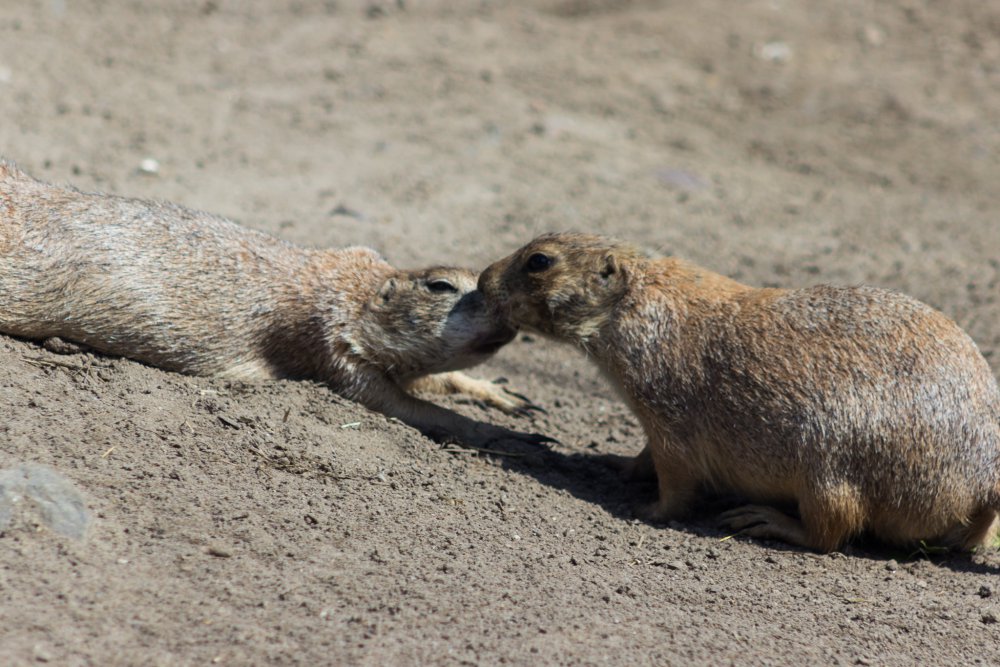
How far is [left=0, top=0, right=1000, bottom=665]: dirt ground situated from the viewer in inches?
189

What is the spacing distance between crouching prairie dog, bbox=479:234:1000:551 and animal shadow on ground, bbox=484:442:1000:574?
0.10m

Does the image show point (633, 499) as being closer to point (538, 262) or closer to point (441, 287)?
point (538, 262)

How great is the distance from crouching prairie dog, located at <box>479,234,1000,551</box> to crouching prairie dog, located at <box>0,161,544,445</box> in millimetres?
821

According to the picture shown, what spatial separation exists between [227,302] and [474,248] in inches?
121

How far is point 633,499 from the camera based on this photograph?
6730mm

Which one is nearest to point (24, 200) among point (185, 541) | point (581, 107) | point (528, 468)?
point (185, 541)

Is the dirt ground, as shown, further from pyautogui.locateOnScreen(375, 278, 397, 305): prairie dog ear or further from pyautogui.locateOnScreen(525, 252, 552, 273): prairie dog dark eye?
pyautogui.locateOnScreen(525, 252, 552, 273): prairie dog dark eye

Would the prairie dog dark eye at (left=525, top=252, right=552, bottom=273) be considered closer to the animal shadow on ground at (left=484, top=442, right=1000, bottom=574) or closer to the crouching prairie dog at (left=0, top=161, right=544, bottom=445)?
the crouching prairie dog at (left=0, top=161, right=544, bottom=445)

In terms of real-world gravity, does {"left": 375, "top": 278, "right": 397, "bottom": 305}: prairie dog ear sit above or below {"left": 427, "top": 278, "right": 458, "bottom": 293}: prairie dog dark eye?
below

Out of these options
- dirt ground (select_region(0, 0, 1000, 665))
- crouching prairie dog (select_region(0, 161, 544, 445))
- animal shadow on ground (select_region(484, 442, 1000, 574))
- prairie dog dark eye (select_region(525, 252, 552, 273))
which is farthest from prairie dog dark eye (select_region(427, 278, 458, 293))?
animal shadow on ground (select_region(484, 442, 1000, 574))

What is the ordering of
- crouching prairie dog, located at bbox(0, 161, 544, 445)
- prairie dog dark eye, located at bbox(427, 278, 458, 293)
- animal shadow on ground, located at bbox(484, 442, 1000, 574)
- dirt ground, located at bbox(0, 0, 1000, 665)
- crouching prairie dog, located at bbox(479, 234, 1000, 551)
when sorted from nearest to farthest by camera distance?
1. dirt ground, located at bbox(0, 0, 1000, 665)
2. crouching prairie dog, located at bbox(479, 234, 1000, 551)
3. animal shadow on ground, located at bbox(484, 442, 1000, 574)
4. crouching prairie dog, located at bbox(0, 161, 544, 445)
5. prairie dog dark eye, located at bbox(427, 278, 458, 293)

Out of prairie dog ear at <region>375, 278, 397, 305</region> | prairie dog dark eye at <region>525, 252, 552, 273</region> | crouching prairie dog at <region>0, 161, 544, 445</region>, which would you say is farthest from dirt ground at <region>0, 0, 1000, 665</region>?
prairie dog dark eye at <region>525, 252, 552, 273</region>

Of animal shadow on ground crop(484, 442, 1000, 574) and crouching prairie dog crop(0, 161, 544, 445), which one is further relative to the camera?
crouching prairie dog crop(0, 161, 544, 445)

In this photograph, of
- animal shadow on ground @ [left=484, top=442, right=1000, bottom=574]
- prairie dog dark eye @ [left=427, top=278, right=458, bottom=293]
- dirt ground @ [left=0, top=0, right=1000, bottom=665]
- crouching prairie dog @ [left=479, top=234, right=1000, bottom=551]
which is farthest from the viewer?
prairie dog dark eye @ [left=427, top=278, right=458, bottom=293]
